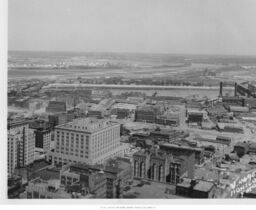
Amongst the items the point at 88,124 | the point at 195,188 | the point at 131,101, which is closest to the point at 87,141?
the point at 88,124

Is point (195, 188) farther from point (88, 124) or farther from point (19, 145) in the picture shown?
point (19, 145)

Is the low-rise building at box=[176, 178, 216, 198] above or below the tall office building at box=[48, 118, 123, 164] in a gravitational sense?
below

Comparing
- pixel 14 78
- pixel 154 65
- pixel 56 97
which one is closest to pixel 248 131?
pixel 154 65

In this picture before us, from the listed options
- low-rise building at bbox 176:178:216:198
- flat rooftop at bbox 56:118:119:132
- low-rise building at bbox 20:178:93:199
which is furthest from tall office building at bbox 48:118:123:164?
low-rise building at bbox 176:178:216:198

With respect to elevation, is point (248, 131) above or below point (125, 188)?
above

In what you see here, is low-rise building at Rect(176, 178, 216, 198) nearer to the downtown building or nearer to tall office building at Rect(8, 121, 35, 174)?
the downtown building

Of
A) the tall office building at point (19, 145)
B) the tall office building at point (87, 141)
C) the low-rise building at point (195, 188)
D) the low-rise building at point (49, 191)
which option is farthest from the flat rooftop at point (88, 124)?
the low-rise building at point (195, 188)

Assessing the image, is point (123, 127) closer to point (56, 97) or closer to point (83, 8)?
point (56, 97)

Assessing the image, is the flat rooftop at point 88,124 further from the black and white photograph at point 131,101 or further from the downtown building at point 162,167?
the downtown building at point 162,167
